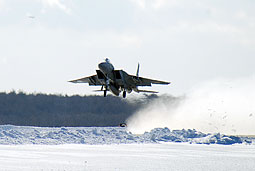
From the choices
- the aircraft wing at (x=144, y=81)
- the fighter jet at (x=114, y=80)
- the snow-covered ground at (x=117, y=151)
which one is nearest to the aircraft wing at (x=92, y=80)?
the fighter jet at (x=114, y=80)

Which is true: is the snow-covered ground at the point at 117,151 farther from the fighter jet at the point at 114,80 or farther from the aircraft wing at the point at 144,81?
the aircraft wing at the point at 144,81

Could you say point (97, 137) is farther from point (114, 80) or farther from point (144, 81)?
point (114, 80)

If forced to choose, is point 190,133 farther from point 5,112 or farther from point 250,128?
point 5,112

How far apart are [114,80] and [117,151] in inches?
277

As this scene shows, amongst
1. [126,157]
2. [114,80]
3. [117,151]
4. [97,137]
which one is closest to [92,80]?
[114,80]

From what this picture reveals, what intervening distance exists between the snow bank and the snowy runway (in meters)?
2.37

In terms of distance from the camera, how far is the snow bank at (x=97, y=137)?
5697cm

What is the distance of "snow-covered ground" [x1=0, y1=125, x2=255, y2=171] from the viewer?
3888 cm

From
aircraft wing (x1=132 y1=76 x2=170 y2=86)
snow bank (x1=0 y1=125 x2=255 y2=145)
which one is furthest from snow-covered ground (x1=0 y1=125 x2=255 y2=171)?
aircraft wing (x1=132 y1=76 x2=170 y2=86)

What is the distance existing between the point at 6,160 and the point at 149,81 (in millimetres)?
20367

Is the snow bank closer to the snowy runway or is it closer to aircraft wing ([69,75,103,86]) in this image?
the snowy runway

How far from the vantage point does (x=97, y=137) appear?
6053 cm

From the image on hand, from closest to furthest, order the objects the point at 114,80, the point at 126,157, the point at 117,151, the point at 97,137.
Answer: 1. the point at 126,157
2. the point at 117,151
3. the point at 114,80
4. the point at 97,137

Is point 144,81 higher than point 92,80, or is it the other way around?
point 144,81
